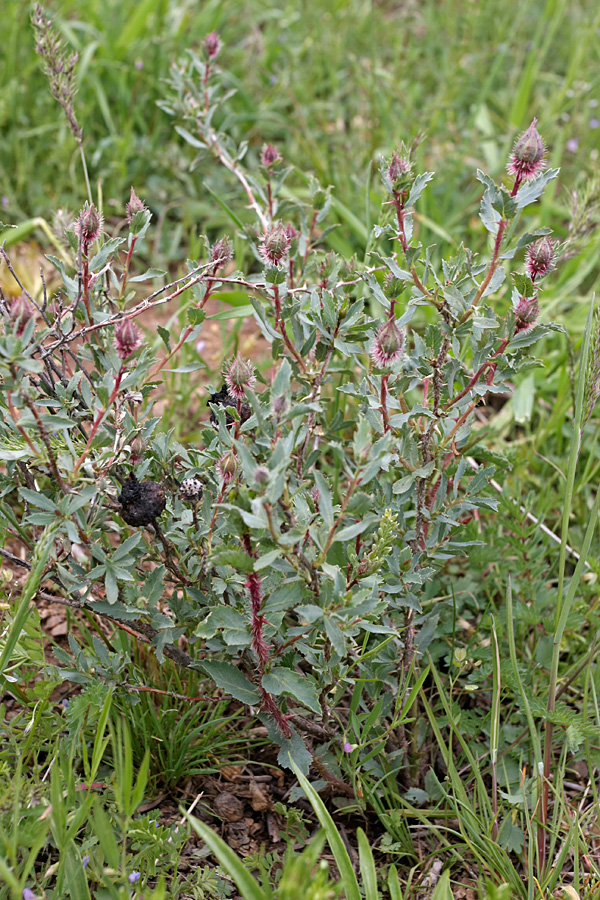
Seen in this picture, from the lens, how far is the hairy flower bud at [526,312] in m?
1.55

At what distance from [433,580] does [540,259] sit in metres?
0.85

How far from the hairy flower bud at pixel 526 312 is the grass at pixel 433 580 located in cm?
11

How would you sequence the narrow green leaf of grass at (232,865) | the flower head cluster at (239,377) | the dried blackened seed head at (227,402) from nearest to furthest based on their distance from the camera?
1. the narrow green leaf of grass at (232,865)
2. the flower head cluster at (239,377)
3. the dried blackened seed head at (227,402)

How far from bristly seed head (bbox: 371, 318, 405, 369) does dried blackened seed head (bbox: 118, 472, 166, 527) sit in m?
Result: 0.48

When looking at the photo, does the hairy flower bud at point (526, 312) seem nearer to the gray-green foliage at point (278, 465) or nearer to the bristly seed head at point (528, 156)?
the gray-green foliage at point (278, 465)

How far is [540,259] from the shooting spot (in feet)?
5.09

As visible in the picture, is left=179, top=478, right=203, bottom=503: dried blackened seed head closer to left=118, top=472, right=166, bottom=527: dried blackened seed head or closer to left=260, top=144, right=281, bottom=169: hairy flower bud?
left=118, top=472, right=166, bottom=527: dried blackened seed head

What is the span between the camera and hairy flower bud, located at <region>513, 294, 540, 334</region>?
5.07ft

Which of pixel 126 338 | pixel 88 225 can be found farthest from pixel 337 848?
pixel 88 225

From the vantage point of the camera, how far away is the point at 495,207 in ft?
5.08

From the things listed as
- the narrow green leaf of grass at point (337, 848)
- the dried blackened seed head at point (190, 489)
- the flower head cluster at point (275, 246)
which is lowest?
the narrow green leaf of grass at point (337, 848)

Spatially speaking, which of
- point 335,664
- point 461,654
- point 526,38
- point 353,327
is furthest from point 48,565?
point 526,38

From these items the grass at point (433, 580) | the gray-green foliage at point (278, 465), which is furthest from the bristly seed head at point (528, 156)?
the grass at point (433, 580)

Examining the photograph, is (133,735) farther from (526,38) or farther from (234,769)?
(526,38)
